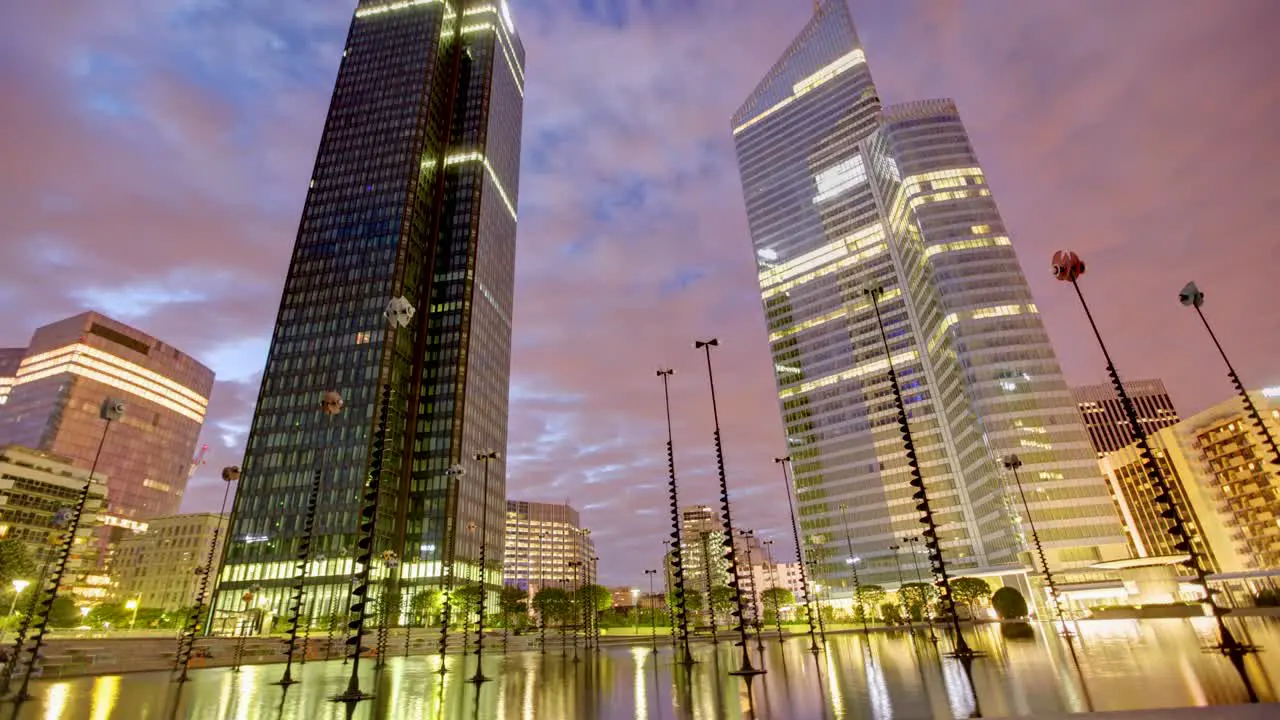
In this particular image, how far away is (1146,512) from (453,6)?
246 metres

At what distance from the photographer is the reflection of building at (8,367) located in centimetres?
19025

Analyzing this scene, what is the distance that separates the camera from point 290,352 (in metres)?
115

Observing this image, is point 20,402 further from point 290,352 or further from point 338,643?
point 338,643

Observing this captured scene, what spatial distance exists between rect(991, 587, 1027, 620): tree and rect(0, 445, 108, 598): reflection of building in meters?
151

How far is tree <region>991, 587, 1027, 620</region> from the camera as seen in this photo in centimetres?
6788

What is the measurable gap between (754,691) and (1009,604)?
216 ft

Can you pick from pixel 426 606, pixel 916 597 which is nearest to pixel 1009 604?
pixel 916 597

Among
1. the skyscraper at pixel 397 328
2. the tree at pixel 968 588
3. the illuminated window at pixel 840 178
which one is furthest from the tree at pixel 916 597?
the illuminated window at pixel 840 178

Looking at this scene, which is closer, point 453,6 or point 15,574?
point 15,574

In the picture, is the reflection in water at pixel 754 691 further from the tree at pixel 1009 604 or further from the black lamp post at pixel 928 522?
the tree at pixel 1009 604

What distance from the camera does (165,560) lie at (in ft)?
534

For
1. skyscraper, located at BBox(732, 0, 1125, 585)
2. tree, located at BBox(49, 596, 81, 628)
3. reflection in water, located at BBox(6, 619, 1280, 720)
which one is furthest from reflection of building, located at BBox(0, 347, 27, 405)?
skyscraper, located at BBox(732, 0, 1125, 585)

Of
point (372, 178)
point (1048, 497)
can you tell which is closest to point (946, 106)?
point (1048, 497)

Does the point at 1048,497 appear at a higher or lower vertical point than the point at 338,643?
higher
